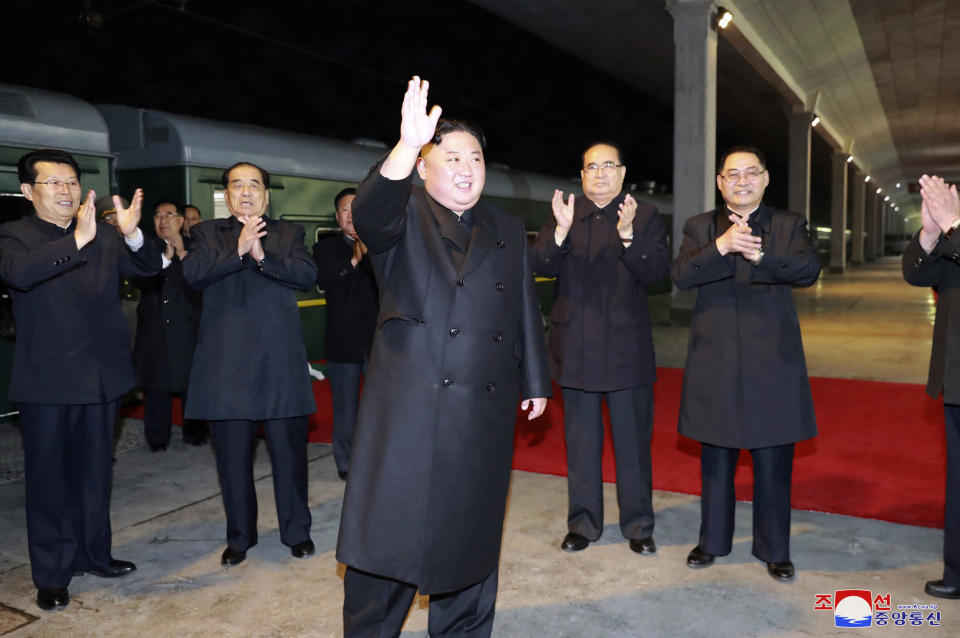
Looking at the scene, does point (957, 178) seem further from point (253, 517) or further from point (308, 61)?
point (253, 517)

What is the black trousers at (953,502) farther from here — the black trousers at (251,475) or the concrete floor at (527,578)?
the black trousers at (251,475)

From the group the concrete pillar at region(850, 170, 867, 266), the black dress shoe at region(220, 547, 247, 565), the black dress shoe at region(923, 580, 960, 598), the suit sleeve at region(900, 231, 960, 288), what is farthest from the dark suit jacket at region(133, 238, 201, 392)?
the concrete pillar at region(850, 170, 867, 266)

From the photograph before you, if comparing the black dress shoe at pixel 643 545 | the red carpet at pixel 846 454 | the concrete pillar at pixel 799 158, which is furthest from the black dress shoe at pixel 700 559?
the concrete pillar at pixel 799 158

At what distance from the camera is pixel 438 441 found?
240 cm

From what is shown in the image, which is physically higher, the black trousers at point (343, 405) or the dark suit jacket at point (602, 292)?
the dark suit jacket at point (602, 292)

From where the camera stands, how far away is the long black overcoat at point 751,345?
3.47 m

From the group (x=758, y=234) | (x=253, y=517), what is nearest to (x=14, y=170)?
(x=253, y=517)

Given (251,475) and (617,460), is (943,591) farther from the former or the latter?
(251,475)

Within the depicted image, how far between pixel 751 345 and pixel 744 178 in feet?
2.46

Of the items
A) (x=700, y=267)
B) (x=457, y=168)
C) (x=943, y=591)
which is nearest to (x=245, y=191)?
(x=457, y=168)

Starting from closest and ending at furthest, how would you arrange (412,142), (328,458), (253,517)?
(412,142) → (253,517) → (328,458)

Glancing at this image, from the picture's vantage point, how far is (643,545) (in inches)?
151

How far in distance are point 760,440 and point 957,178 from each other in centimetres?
5350

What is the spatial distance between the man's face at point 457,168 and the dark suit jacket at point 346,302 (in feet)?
9.01
